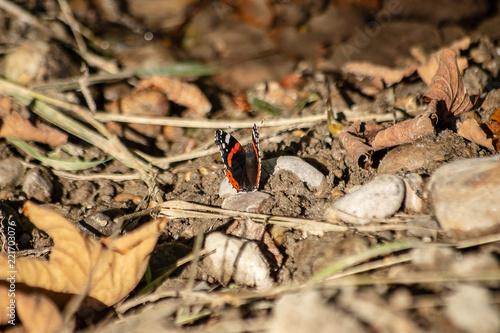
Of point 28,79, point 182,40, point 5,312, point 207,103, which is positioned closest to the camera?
point 5,312

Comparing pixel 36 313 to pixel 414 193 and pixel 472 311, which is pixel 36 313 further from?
pixel 414 193

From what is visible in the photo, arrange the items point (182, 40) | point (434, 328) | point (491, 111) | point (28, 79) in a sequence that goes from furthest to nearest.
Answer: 1. point (182, 40)
2. point (28, 79)
3. point (491, 111)
4. point (434, 328)

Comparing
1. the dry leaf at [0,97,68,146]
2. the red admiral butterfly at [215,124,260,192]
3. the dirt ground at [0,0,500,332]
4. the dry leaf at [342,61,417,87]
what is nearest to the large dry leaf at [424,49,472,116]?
the dirt ground at [0,0,500,332]

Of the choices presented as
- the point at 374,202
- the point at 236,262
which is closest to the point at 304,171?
the point at 374,202

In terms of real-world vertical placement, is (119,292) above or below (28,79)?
below

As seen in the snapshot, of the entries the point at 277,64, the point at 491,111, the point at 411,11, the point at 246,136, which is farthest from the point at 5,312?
the point at 411,11

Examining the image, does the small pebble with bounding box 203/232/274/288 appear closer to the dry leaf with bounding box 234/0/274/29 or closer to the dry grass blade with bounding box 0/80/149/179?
the dry grass blade with bounding box 0/80/149/179

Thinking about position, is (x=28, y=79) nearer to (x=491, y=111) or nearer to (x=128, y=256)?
(x=128, y=256)
